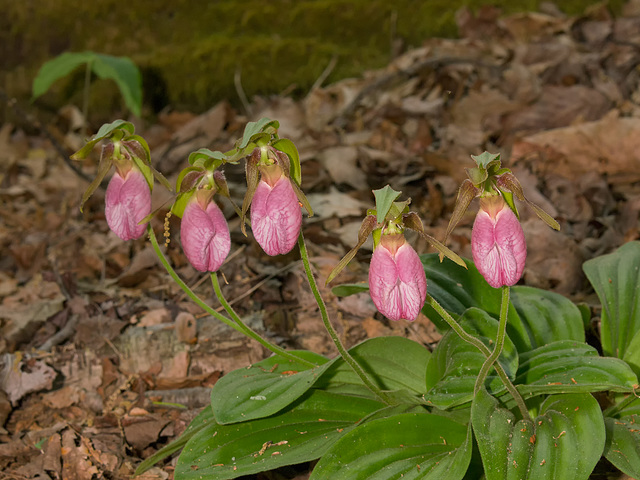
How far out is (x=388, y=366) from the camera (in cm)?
212

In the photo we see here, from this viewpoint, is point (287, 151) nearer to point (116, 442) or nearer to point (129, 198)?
point (129, 198)

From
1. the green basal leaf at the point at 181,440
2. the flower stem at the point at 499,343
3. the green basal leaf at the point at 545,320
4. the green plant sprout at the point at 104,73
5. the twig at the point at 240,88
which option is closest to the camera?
the flower stem at the point at 499,343

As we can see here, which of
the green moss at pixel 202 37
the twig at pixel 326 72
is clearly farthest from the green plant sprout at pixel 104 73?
the twig at pixel 326 72

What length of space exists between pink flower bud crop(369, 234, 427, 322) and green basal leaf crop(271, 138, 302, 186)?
12.2 inches

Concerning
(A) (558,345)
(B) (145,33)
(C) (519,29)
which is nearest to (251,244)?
(A) (558,345)

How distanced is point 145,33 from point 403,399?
12.8 feet

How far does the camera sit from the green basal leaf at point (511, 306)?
2122 mm

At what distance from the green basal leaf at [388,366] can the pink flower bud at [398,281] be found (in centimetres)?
58

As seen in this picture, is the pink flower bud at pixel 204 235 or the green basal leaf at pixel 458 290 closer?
the pink flower bud at pixel 204 235

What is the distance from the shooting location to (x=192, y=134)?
4660 millimetres

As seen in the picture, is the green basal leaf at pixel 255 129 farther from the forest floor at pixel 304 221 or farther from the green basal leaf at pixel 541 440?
the forest floor at pixel 304 221

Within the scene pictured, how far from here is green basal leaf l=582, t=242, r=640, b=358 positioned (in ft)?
7.21

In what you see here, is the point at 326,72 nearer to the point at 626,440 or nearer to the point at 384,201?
the point at 384,201

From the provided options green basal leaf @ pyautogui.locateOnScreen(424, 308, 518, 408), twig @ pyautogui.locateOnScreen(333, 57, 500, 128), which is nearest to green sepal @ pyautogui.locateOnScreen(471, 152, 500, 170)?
green basal leaf @ pyautogui.locateOnScreen(424, 308, 518, 408)
